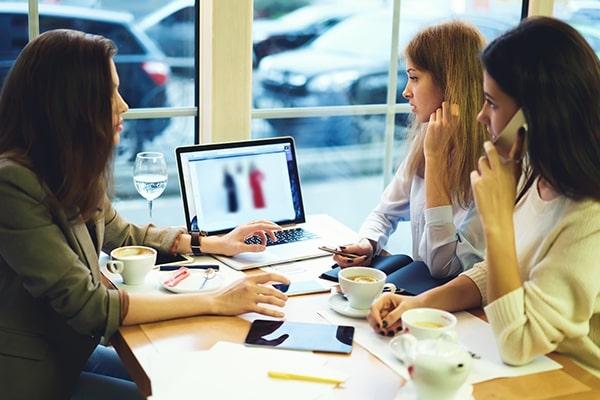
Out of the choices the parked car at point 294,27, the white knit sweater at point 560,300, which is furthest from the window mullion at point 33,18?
the white knit sweater at point 560,300

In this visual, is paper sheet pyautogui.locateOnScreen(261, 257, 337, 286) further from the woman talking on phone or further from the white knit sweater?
the white knit sweater

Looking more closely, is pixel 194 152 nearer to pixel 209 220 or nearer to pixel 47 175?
pixel 209 220

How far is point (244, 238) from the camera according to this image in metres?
2.11

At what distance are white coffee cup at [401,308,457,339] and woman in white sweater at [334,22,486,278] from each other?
0.48 metres

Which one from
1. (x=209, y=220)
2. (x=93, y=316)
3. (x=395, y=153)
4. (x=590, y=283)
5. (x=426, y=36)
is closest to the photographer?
(x=590, y=283)

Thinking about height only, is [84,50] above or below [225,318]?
above

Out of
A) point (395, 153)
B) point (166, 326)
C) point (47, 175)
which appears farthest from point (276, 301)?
point (395, 153)

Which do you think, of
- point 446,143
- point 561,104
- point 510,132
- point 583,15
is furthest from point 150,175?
point 583,15

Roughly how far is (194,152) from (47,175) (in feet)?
2.08

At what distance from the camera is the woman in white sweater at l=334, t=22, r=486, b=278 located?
6.56 feet

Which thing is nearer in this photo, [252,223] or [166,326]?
[166,326]

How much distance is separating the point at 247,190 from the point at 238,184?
3 cm

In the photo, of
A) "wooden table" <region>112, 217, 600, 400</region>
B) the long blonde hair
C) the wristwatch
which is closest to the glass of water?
the wristwatch

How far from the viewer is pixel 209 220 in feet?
7.41
